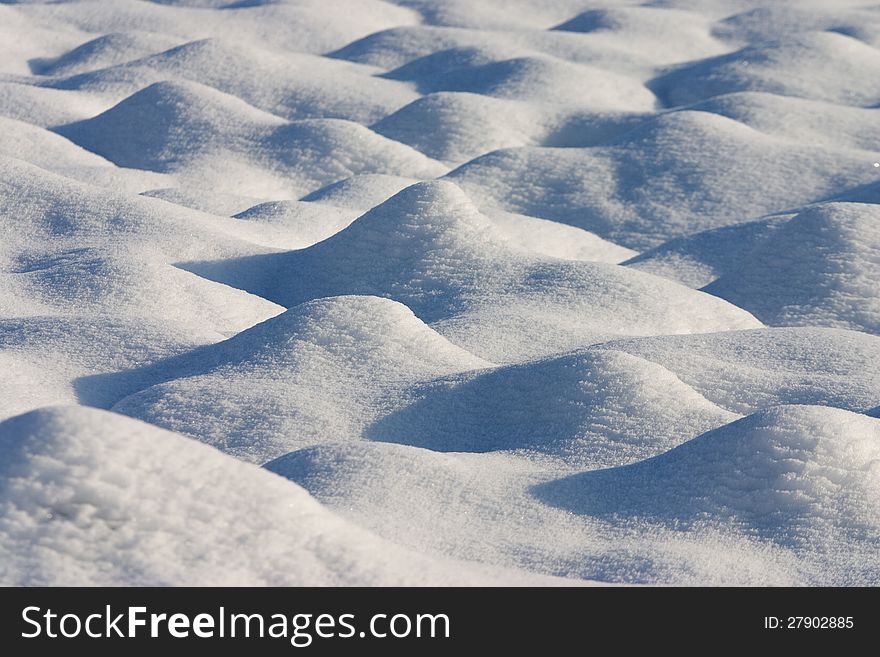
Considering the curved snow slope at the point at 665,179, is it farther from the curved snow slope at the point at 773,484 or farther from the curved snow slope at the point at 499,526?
the curved snow slope at the point at 499,526

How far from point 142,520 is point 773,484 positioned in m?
1.23

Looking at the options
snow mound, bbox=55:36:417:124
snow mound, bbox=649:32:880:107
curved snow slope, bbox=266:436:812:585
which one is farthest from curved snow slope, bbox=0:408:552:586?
snow mound, bbox=649:32:880:107

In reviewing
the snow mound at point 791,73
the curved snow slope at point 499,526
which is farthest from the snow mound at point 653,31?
the curved snow slope at point 499,526

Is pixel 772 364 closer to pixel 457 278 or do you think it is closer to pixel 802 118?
pixel 457 278

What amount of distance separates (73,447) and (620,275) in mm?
2530

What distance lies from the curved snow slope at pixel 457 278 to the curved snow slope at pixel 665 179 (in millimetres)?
1114

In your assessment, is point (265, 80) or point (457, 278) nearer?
point (457, 278)

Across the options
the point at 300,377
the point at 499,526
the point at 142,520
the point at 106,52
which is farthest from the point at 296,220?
the point at 106,52

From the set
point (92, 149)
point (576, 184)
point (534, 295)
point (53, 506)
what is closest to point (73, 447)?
point (53, 506)

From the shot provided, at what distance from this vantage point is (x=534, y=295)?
150 inches

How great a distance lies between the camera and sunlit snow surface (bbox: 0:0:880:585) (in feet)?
5.86

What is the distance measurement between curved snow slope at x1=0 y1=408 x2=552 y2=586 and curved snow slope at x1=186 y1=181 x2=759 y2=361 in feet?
6.20

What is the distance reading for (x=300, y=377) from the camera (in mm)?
2959

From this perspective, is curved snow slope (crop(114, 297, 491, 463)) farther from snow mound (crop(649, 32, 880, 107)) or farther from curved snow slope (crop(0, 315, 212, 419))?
snow mound (crop(649, 32, 880, 107))
